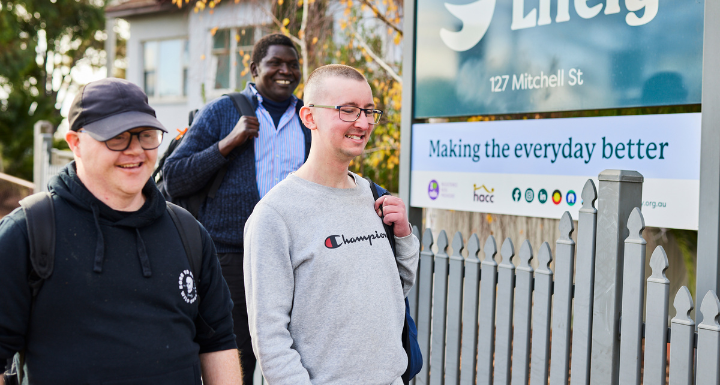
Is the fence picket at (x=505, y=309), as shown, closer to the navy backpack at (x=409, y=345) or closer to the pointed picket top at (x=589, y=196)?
the pointed picket top at (x=589, y=196)

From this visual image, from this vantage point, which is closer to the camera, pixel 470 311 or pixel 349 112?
pixel 349 112

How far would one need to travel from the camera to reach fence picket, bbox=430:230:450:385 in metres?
3.67

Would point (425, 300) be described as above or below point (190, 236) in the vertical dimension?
below

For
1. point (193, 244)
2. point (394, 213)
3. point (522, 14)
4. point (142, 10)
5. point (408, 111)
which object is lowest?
point (193, 244)

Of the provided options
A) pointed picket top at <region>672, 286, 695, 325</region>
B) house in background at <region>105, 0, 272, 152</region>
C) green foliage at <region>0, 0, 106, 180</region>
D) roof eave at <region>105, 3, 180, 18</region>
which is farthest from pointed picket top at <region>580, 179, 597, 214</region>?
green foliage at <region>0, 0, 106, 180</region>

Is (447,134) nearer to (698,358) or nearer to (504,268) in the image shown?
(504,268)

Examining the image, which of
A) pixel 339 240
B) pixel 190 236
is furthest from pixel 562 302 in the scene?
pixel 190 236

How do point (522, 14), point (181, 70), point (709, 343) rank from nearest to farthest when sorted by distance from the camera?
point (709, 343), point (522, 14), point (181, 70)

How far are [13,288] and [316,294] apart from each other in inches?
32.7

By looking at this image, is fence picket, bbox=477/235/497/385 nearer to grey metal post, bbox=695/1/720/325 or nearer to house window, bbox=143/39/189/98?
grey metal post, bbox=695/1/720/325

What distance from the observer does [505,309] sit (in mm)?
3342

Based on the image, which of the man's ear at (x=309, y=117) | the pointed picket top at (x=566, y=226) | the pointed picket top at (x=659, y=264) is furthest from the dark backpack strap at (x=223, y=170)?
the pointed picket top at (x=659, y=264)

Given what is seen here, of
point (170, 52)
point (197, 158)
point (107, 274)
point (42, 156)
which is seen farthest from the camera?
point (170, 52)

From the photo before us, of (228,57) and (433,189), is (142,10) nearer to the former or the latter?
(228,57)
